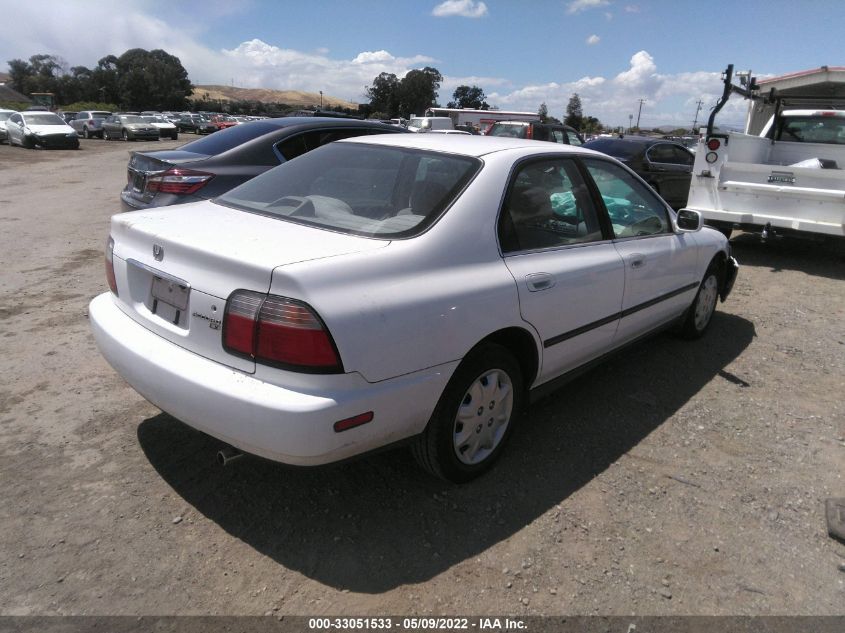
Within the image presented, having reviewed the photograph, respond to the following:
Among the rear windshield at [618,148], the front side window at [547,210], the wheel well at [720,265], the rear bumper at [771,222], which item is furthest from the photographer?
the rear windshield at [618,148]

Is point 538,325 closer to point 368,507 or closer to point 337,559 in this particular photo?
point 368,507

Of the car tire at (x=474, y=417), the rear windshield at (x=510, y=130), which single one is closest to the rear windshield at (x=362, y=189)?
the car tire at (x=474, y=417)

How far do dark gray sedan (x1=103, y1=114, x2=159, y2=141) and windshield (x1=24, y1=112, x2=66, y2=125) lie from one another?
7.59m

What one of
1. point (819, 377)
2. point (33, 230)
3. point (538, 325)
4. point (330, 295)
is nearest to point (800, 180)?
point (819, 377)

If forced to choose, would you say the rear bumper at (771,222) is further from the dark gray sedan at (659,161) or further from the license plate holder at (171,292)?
the license plate holder at (171,292)

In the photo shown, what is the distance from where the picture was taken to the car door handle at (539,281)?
287cm

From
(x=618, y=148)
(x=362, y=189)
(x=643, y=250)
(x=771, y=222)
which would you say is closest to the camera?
(x=362, y=189)

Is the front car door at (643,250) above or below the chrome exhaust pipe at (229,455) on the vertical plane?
above

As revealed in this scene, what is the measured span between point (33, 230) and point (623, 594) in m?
8.98

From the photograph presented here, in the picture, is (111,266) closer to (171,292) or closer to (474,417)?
(171,292)

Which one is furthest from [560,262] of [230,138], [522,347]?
[230,138]

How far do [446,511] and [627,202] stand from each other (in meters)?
2.42

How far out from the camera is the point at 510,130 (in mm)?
15922

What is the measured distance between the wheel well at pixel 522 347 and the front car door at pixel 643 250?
89cm
